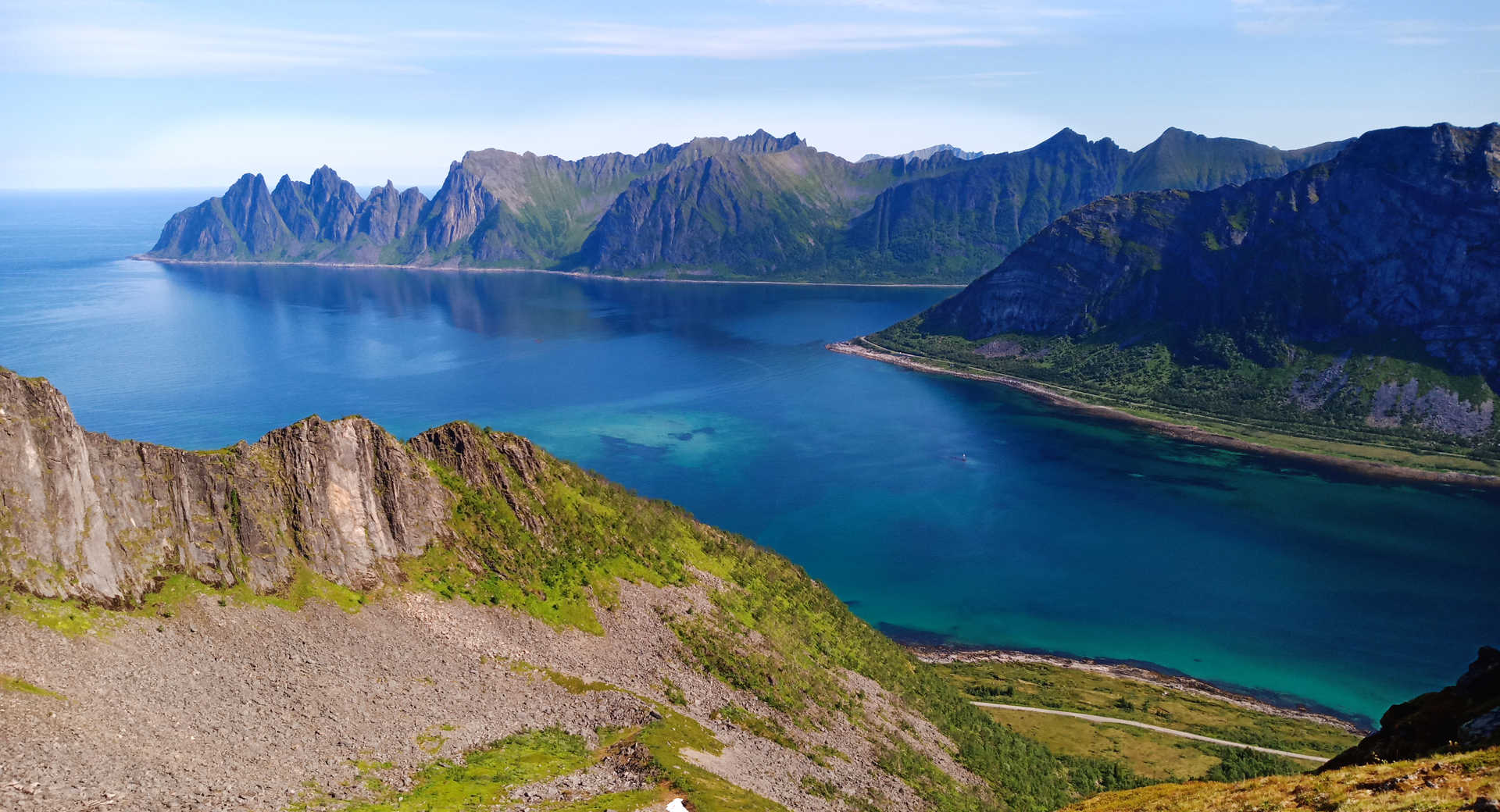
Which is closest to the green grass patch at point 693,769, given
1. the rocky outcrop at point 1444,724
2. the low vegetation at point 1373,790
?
the low vegetation at point 1373,790

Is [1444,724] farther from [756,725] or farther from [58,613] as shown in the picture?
[58,613]

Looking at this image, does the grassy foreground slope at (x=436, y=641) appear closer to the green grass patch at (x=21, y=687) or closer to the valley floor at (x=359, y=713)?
the valley floor at (x=359, y=713)

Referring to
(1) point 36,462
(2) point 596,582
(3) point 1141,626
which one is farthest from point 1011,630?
(1) point 36,462

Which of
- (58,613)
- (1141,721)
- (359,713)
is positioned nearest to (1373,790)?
(359,713)

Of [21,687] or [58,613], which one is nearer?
[21,687]

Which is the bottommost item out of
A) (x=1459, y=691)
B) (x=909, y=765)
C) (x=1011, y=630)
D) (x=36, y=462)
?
(x=1011, y=630)

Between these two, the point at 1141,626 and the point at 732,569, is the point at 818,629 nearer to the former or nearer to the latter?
the point at 732,569

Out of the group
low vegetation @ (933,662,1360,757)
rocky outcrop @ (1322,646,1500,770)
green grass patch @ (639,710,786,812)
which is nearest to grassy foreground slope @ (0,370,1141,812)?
green grass patch @ (639,710,786,812)
